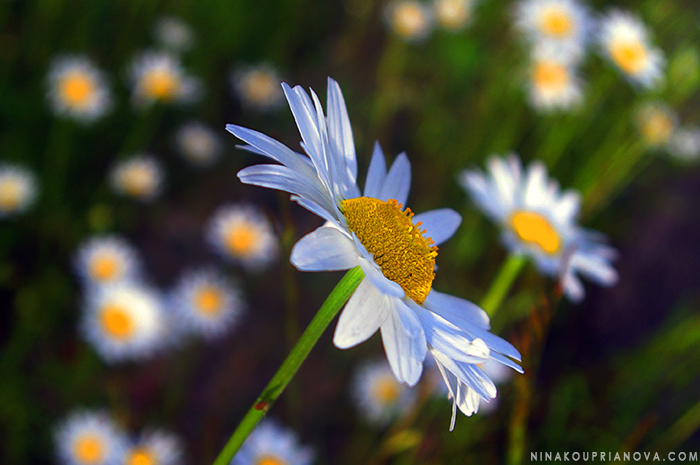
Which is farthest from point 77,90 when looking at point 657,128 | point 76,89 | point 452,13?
point 657,128

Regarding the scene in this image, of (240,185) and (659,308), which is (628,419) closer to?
(659,308)

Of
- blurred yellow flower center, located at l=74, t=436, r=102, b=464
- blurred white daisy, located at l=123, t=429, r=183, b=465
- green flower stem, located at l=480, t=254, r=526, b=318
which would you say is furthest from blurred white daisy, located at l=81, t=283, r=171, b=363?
green flower stem, located at l=480, t=254, r=526, b=318

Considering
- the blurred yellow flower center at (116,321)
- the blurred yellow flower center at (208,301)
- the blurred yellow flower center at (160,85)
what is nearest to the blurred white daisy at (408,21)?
the blurred yellow flower center at (160,85)

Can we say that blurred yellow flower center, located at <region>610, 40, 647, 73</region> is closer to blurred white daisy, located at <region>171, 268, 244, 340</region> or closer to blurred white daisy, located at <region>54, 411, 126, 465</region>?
blurred white daisy, located at <region>171, 268, 244, 340</region>

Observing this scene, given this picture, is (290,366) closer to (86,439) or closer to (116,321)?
(86,439)

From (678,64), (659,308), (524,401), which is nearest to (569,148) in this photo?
(678,64)
